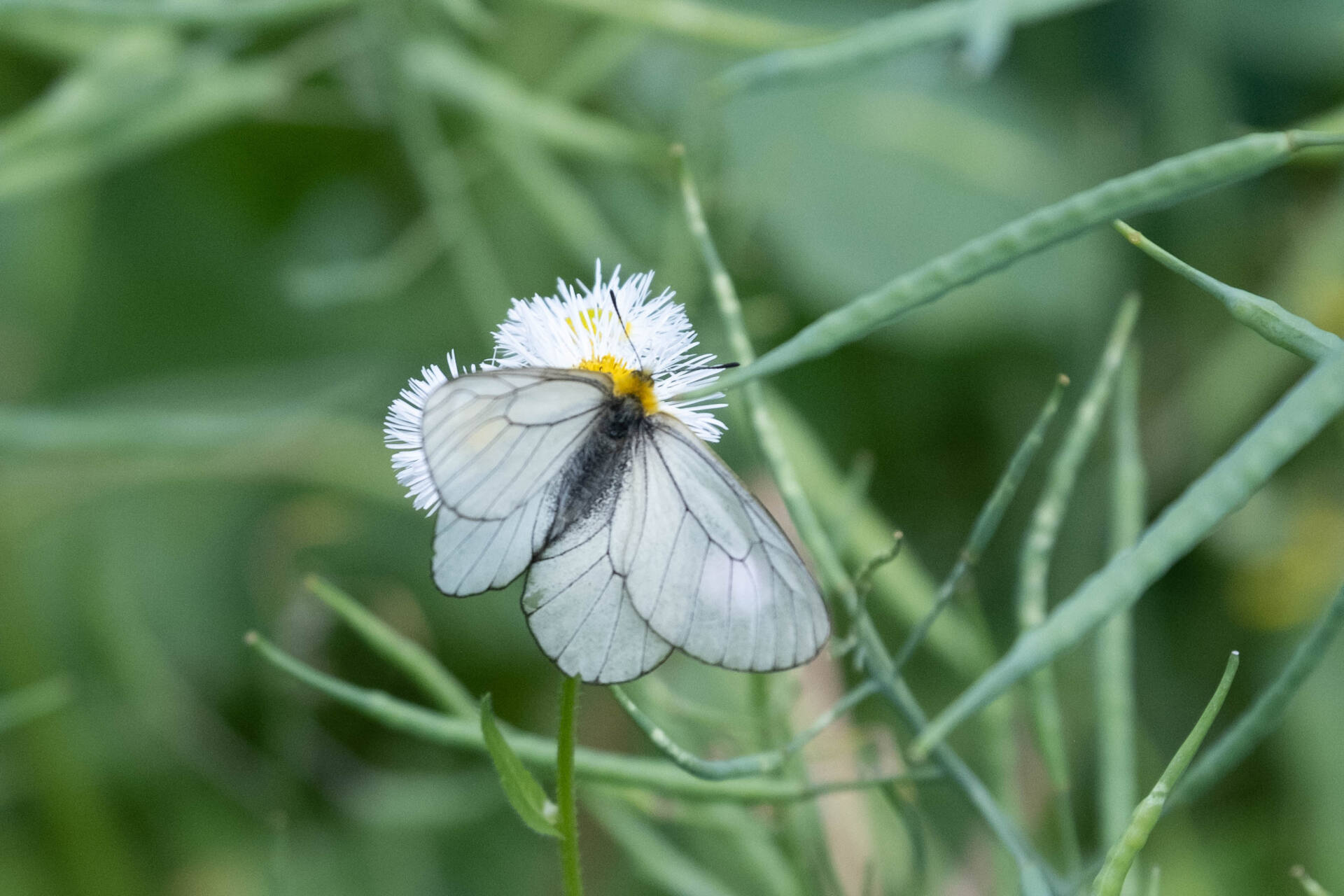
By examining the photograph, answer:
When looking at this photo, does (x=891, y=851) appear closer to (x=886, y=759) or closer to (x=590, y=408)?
(x=886, y=759)

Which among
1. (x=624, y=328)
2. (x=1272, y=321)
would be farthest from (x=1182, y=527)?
(x=624, y=328)

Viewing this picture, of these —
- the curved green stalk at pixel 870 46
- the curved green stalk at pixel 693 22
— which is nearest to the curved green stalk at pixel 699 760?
the curved green stalk at pixel 870 46

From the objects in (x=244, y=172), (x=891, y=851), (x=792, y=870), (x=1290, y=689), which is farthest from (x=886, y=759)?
(x=244, y=172)

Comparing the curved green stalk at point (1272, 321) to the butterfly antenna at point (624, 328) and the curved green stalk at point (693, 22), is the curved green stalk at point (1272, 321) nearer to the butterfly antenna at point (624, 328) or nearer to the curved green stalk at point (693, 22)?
the butterfly antenna at point (624, 328)

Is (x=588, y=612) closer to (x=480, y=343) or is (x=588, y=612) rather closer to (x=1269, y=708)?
(x=1269, y=708)

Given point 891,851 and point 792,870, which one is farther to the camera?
point 891,851

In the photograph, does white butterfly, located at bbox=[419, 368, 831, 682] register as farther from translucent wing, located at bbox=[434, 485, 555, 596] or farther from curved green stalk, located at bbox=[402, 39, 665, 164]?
curved green stalk, located at bbox=[402, 39, 665, 164]
